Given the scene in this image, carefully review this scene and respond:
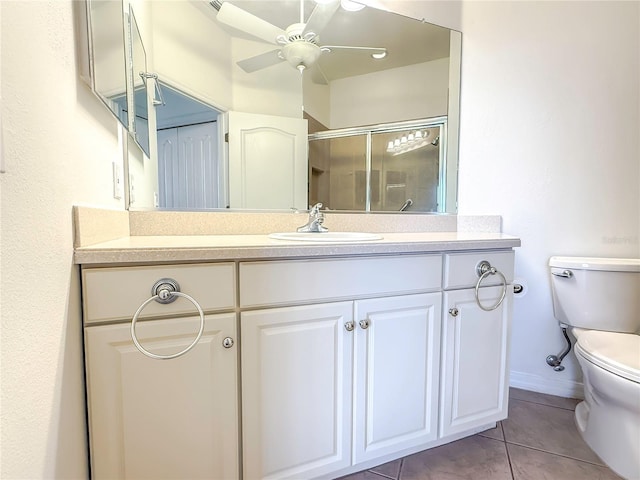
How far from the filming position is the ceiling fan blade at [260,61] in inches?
56.9

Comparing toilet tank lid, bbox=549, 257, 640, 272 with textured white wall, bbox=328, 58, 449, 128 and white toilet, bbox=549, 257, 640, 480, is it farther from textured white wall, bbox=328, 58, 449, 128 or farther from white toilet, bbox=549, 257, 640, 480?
textured white wall, bbox=328, 58, 449, 128

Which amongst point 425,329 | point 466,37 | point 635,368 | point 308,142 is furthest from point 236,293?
point 466,37

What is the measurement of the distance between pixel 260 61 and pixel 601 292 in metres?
1.85

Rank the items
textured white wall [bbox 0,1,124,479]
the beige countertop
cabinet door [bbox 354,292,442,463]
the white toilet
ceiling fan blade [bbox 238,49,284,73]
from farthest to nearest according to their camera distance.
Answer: ceiling fan blade [bbox 238,49,284,73], the white toilet, cabinet door [bbox 354,292,442,463], the beige countertop, textured white wall [bbox 0,1,124,479]

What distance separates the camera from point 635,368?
112 cm

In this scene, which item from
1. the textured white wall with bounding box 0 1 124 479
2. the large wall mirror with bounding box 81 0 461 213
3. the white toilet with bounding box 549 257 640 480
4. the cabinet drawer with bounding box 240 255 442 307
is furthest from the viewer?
the large wall mirror with bounding box 81 0 461 213

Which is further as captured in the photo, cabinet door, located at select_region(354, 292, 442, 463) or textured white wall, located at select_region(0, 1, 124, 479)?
cabinet door, located at select_region(354, 292, 442, 463)

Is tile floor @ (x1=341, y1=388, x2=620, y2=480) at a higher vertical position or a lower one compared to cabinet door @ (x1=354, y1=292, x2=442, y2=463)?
lower

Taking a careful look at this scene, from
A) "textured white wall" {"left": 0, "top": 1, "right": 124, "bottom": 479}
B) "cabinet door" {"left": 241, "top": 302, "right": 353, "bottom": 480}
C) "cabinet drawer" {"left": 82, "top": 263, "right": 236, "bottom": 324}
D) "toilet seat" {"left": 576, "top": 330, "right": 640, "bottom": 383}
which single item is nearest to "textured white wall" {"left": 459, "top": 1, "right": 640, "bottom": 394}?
"toilet seat" {"left": 576, "top": 330, "right": 640, "bottom": 383}

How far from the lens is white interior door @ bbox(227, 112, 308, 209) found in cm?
145

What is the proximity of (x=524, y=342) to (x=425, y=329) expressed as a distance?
0.99 m

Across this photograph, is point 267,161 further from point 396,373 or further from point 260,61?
point 396,373

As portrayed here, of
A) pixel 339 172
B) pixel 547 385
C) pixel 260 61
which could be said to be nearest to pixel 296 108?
pixel 260 61

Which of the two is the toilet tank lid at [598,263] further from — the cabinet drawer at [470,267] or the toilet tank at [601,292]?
the cabinet drawer at [470,267]
